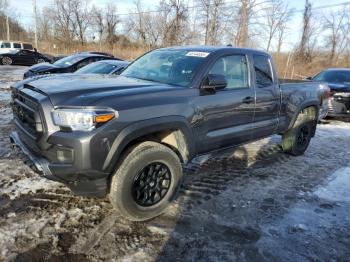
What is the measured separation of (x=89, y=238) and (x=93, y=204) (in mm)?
695

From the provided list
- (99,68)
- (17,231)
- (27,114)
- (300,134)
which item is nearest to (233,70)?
(300,134)

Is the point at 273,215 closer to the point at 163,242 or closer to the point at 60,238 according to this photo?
the point at 163,242

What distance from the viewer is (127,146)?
347 cm

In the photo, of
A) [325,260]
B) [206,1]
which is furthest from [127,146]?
[206,1]

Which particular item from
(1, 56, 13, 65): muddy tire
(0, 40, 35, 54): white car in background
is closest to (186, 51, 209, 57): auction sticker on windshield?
(1, 56, 13, 65): muddy tire

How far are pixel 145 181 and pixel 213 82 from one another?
54.2 inches

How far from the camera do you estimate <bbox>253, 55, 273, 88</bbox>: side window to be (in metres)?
4.94

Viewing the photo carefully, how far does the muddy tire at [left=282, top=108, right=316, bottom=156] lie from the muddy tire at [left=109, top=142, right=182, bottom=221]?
3069mm

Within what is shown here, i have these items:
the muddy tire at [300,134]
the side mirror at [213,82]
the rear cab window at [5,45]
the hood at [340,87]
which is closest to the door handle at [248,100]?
the side mirror at [213,82]

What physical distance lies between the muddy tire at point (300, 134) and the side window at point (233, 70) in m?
1.92

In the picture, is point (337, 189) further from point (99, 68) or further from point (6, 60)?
point (6, 60)

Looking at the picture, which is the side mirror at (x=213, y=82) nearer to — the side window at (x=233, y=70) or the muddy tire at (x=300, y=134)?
the side window at (x=233, y=70)

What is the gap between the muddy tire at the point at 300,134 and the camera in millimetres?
6172

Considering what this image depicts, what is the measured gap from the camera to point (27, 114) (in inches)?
136
